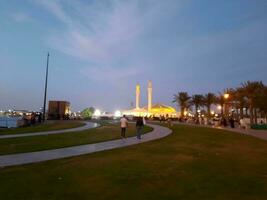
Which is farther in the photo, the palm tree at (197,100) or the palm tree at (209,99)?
the palm tree at (197,100)

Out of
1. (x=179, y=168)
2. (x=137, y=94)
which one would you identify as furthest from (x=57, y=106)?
(x=137, y=94)

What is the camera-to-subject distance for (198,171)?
45.5ft

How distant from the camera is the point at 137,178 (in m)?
12.2

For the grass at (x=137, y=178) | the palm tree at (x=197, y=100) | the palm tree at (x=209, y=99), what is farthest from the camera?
the palm tree at (x=197, y=100)

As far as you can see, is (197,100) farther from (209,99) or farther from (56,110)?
(56,110)

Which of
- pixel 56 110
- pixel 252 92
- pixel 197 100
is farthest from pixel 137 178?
pixel 197 100

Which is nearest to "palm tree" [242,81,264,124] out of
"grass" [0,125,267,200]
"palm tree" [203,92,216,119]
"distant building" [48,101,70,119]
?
"palm tree" [203,92,216,119]

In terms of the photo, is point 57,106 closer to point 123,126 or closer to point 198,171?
point 123,126

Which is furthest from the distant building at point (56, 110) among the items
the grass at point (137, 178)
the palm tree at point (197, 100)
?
the grass at point (137, 178)

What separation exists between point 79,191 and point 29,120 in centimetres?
4537

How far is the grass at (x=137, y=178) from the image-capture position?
33.9 ft

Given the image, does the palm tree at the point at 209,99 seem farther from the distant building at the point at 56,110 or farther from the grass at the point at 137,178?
the grass at the point at 137,178

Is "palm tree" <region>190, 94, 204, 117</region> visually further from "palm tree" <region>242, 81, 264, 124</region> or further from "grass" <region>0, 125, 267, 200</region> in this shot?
"grass" <region>0, 125, 267, 200</region>

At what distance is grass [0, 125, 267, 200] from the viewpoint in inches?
407
